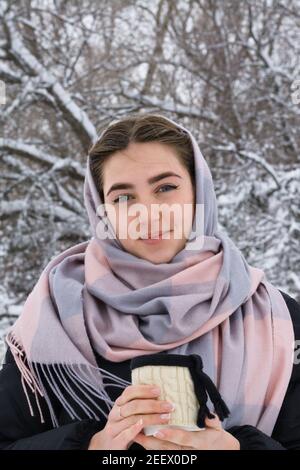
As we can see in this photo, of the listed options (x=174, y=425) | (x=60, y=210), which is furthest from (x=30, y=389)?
(x=60, y=210)

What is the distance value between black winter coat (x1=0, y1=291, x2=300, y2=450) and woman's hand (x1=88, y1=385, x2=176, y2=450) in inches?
3.4

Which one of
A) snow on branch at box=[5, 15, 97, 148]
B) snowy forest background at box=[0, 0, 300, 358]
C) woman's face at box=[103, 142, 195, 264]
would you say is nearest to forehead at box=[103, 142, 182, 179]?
woman's face at box=[103, 142, 195, 264]

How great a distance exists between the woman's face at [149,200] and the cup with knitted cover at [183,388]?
37 centimetres

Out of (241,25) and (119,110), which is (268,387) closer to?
(119,110)

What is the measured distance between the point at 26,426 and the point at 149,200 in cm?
62

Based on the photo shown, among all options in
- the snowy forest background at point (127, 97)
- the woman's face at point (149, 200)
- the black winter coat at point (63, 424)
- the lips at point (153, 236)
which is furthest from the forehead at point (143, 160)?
the snowy forest background at point (127, 97)

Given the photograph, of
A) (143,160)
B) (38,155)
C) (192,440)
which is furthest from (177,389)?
(38,155)

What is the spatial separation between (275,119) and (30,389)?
512cm

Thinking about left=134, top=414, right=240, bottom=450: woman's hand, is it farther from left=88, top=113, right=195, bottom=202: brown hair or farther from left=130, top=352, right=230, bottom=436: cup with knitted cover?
left=88, top=113, right=195, bottom=202: brown hair

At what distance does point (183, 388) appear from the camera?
1.10m

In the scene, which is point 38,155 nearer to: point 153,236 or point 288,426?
point 153,236

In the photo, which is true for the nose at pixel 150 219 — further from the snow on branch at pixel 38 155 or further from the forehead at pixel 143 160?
the snow on branch at pixel 38 155

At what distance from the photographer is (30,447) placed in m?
1.23

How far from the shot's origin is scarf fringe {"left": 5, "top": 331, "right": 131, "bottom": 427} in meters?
1.34
